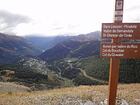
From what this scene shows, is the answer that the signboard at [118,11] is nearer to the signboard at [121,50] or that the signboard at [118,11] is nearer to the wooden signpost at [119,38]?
the wooden signpost at [119,38]

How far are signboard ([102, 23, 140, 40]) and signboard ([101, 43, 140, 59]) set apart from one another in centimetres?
47

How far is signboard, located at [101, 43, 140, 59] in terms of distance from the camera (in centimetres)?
1745

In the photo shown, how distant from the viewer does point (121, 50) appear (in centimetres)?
1758

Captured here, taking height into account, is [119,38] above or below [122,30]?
below

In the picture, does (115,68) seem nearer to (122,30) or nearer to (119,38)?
(119,38)

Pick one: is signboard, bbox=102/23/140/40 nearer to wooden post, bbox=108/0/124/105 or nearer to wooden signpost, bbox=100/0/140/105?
wooden signpost, bbox=100/0/140/105

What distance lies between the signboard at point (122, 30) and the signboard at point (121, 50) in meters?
0.47

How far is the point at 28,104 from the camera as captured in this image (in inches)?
870

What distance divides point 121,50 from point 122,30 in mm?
1052

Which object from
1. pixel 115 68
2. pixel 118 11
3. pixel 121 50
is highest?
pixel 118 11

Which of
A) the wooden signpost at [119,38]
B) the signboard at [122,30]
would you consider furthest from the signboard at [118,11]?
the signboard at [122,30]

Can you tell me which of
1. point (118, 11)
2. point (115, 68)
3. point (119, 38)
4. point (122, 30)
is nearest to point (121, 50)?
point (119, 38)

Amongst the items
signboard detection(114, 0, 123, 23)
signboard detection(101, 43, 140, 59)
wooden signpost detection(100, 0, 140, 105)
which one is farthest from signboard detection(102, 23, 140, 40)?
signboard detection(101, 43, 140, 59)

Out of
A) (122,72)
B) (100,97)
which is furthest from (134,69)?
(100,97)
